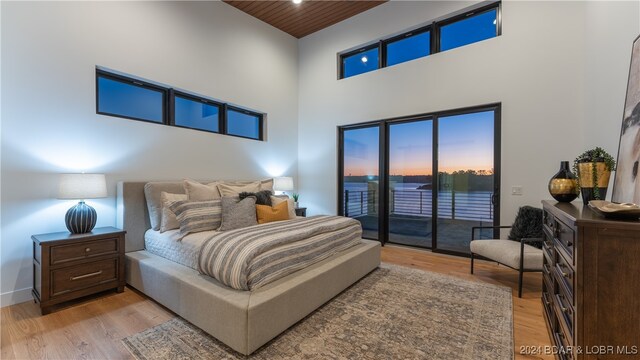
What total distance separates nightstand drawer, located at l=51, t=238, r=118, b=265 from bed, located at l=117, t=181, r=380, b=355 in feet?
0.76

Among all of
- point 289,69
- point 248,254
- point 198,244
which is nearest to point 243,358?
point 248,254

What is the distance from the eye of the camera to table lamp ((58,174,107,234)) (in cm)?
247

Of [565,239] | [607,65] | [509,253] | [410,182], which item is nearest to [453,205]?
[410,182]

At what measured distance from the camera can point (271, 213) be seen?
3.25 m

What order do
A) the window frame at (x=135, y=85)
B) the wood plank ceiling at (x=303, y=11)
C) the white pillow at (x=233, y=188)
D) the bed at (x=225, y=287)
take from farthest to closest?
the wood plank ceiling at (x=303, y=11) < the white pillow at (x=233, y=188) < the window frame at (x=135, y=85) < the bed at (x=225, y=287)

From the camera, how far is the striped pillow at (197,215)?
2727mm

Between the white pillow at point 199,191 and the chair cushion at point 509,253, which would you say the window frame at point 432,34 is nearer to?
the chair cushion at point 509,253

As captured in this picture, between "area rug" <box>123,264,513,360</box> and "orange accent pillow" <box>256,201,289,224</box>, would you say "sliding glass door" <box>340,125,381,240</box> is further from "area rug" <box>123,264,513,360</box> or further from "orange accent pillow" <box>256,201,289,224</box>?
"area rug" <box>123,264,513,360</box>

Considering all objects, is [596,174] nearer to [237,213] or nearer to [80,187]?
[237,213]

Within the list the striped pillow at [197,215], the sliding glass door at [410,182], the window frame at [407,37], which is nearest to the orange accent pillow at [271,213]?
the striped pillow at [197,215]

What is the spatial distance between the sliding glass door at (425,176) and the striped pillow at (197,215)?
8.76 feet

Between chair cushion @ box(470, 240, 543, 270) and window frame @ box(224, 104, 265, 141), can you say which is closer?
chair cushion @ box(470, 240, 543, 270)

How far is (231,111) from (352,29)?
2.70 meters

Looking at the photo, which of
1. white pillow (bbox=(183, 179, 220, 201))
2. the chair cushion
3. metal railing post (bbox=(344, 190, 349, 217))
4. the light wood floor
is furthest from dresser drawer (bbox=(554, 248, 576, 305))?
metal railing post (bbox=(344, 190, 349, 217))
